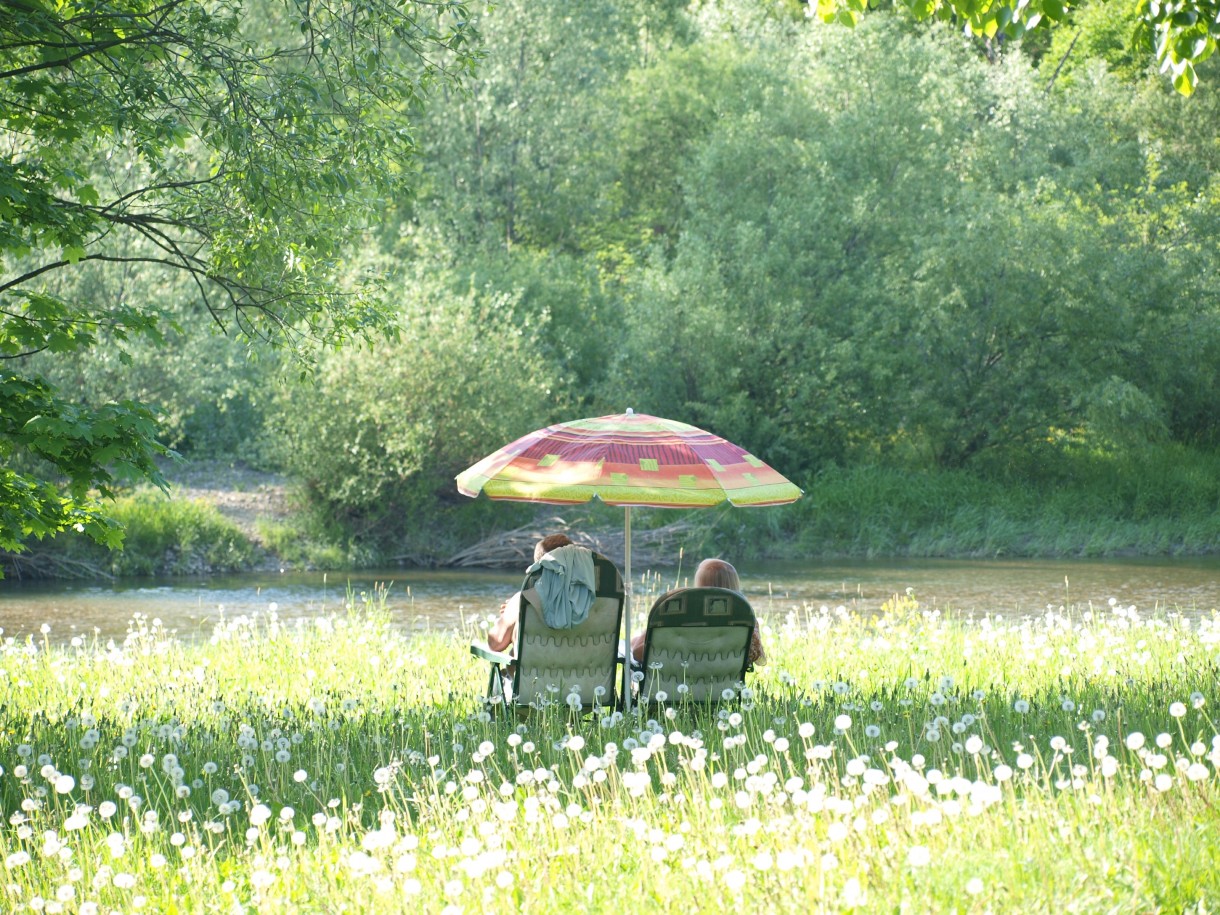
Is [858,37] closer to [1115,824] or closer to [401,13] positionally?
[401,13]

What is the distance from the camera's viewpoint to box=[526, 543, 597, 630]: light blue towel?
7.82 m

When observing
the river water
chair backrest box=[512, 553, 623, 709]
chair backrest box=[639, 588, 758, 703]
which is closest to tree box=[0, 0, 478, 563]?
chair backrest box=[512, 553, 623, 709]

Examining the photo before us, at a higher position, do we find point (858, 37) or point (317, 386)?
point (858, 37)

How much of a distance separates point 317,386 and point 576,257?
1674 cm

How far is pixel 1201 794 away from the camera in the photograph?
491 centimetres

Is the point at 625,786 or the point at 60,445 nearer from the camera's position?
the point at 625,786

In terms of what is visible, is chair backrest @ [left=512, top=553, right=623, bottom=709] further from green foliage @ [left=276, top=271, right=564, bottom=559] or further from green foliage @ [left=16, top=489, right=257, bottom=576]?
green foliage @ [left=276, top=271, right=564, bottom=559]

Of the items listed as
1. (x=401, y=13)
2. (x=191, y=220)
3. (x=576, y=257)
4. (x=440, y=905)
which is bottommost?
(x=440, y=905)

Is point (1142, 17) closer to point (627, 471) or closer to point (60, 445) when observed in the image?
point (627, 471)

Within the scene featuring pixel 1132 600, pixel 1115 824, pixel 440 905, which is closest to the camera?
pixel 440 905

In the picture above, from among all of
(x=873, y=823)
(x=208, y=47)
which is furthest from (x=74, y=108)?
(x=873, y=823)

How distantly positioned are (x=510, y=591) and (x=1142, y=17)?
17.5 metres

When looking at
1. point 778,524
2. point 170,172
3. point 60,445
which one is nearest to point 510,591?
point 778,524

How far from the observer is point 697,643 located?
26.7 ft
